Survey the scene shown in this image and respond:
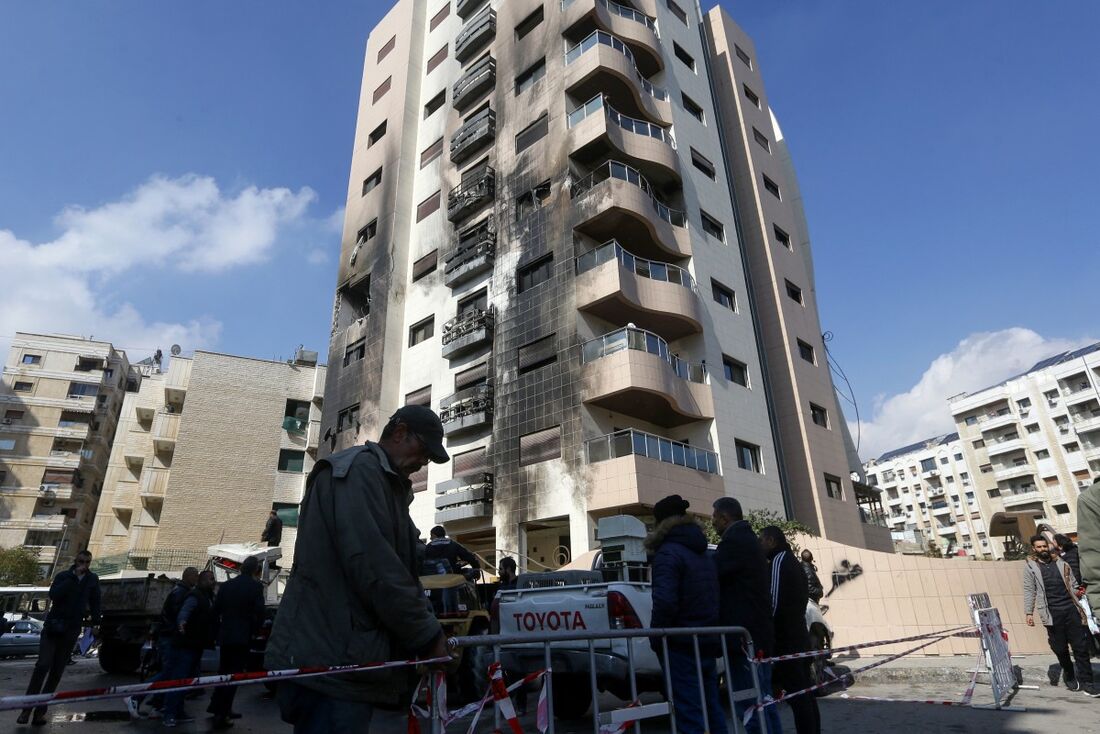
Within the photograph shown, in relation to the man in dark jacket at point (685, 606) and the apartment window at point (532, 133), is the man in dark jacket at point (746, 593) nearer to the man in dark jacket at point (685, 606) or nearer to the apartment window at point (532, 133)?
the man in dark jacket at point (685, 606)

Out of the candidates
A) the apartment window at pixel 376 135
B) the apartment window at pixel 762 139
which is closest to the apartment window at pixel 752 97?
the apartment window at pixel 762 139

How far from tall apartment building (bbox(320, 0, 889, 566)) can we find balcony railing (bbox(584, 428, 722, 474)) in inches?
3.7

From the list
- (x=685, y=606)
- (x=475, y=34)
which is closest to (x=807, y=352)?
(x=475, y=34)

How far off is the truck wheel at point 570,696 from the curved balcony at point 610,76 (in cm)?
2183

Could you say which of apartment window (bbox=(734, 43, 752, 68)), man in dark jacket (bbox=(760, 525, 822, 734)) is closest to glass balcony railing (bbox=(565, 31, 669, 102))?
apartment window (bbox=(734, 43, 752, 68))

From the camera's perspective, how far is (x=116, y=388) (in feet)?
184

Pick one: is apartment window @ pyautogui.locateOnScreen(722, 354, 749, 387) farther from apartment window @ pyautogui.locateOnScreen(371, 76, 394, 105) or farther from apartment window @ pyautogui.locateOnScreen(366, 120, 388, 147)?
apartment window @ pyautogui.locateOnScreen(371, 76, 394, 105)

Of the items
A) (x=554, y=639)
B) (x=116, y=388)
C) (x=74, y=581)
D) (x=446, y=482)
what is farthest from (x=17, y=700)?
(x=116, y=388)

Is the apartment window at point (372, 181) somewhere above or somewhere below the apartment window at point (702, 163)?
above

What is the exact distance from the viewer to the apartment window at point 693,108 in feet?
91.6

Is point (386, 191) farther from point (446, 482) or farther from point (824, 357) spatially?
point (824, 357)

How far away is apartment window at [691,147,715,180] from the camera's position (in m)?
26.5

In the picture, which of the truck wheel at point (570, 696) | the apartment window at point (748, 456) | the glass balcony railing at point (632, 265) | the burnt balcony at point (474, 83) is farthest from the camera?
the burnt balcony at point (474, 83)

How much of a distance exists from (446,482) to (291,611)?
21.0 meters
